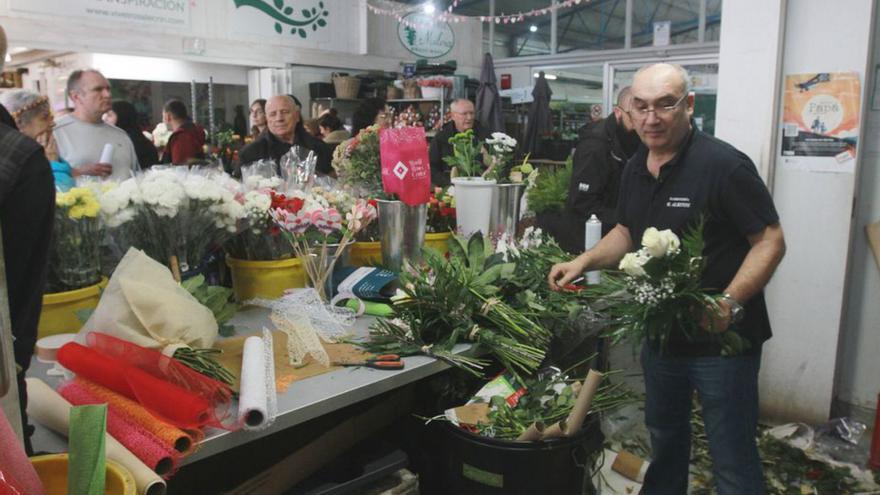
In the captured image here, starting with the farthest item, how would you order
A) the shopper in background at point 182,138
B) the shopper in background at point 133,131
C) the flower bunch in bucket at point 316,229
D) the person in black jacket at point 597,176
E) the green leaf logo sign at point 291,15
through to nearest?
the green leaf logo sign at point 291,15 < the shopper in background at point 182,138 < the shopper in background at point 133,131 < the person in black jacket at point 597,176 < the flower bunch in bucket at point 316,229

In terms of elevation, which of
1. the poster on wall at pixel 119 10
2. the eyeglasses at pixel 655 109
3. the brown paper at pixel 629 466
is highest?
the poster on wall at pixel 119 10

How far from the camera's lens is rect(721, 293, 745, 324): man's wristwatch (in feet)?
6.47

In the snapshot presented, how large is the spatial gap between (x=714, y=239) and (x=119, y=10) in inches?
226

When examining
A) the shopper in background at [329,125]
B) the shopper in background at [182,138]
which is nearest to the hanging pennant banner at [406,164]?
the shopper in background at [182,138]

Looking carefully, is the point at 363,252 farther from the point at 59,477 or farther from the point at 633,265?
the point at 59,477

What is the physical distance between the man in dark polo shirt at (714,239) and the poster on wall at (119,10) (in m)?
5.29

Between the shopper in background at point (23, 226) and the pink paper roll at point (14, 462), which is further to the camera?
the shopper in background at point (23, 226)

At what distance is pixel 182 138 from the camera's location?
5.28 meters

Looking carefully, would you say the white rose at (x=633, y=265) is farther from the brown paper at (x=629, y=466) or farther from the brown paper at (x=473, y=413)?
the brown paper at (x=629, y=466)

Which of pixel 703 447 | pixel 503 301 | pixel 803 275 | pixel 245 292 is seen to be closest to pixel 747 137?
pixel 803 275

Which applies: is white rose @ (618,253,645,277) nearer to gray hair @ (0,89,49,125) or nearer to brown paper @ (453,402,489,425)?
brown paper @ (453,402,489,425)

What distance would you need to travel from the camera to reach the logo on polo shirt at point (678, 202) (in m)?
2.14

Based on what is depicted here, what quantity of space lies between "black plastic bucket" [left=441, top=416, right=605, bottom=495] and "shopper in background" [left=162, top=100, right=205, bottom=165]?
3.90 m

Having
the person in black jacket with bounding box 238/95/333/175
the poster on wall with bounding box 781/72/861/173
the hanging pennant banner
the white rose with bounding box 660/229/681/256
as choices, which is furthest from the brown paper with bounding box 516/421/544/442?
the person in black jacket with bounding box 238/95/333/175
